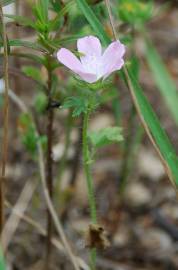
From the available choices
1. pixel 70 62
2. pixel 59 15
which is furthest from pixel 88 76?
pixel 59 15

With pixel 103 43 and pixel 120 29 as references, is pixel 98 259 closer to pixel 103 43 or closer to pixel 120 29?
pixel 120 29

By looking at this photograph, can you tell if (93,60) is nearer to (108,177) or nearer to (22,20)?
(22,20)

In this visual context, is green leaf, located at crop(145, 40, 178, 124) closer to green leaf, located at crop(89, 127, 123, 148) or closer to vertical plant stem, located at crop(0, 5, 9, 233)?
green leaf, located at crop(89, 127, 123, 148)

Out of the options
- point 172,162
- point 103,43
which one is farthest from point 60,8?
point 172,162

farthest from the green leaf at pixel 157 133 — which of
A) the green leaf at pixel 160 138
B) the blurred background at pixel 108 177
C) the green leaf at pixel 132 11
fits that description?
the green leaf at pixel 132 11

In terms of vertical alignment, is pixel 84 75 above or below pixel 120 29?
below

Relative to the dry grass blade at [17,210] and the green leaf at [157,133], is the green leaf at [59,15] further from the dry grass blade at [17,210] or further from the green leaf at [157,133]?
the dry grass blade at [17,210]

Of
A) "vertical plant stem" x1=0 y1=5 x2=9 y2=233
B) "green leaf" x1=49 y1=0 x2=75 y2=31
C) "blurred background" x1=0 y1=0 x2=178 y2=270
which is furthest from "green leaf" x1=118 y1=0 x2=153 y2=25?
"vertical plant stem" x1=0 y1=5 x2=9 y2=233

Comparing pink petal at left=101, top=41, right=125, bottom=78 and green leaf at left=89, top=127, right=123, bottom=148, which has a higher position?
pink petal at left=101, top=41, right=125, bottom=78
